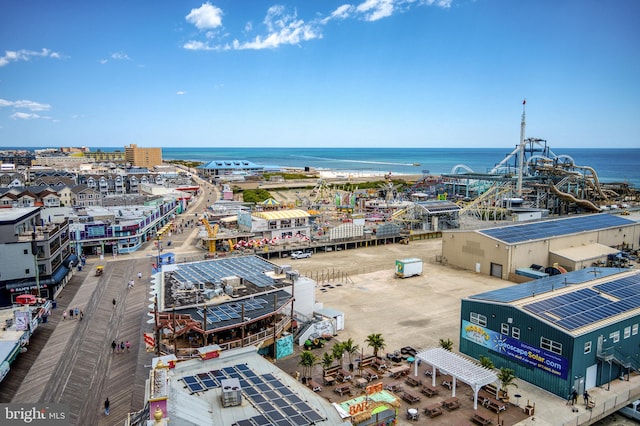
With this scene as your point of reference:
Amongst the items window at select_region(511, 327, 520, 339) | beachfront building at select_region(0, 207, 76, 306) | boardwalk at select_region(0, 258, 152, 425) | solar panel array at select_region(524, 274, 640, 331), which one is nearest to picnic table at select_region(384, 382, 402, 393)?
window at select_region(511, 327, 520, 339)

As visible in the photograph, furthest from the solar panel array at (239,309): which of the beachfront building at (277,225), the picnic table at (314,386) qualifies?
the beachfront building at (277,225)

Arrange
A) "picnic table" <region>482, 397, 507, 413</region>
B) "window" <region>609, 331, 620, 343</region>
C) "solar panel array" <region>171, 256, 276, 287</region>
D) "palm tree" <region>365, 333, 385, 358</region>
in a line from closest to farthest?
"picnic table" <region>482, 397, 507, 413</region> → "window" <region>609, 331, 620, 343</region> → "palm tree" <region>365, 333, 385, 358</region> → "solar panel array" <region>171, 256, 276, 287</region>

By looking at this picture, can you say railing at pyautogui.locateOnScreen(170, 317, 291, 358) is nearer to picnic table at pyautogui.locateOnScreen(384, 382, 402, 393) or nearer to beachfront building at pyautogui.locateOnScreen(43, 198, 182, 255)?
picnic table at pyautogui.locateOnScreen(384, 382, 402, 393)

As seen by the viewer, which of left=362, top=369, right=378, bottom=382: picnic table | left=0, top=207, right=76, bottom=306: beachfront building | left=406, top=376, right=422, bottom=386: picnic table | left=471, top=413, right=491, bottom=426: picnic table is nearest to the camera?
left=471, top=413, right=491, bottom=426: picnic table

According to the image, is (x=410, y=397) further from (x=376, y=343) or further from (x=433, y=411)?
(x=376, y=343)

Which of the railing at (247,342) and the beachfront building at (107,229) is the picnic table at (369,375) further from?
the beachfront building at (107,229)

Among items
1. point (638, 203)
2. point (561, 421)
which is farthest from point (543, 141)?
point (561, 421)

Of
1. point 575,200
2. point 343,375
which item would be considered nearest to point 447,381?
point 343,375

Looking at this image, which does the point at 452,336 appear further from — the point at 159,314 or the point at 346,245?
the point at 346,245
